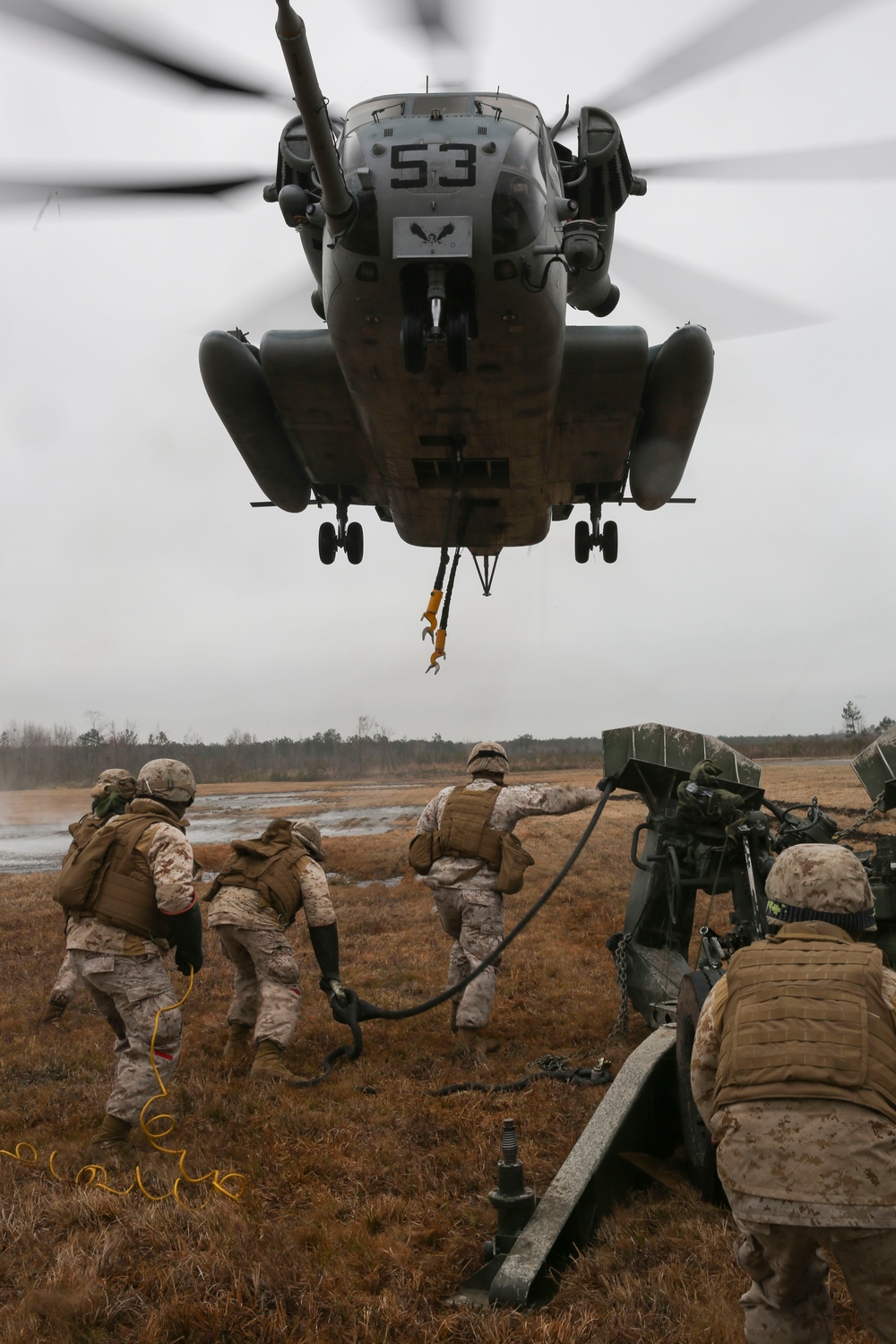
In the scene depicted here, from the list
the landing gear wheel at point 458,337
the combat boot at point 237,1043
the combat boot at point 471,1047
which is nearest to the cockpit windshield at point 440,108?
the landing gear wheel at point 458,337

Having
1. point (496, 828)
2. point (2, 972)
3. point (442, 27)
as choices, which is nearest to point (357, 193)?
point (442, 27)

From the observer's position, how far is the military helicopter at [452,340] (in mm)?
6133

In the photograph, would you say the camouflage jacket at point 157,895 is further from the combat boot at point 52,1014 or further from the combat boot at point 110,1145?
the combat boot at point 52,1014

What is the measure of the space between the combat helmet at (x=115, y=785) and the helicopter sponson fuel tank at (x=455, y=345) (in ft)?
11.1

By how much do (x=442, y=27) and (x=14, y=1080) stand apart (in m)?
6.88

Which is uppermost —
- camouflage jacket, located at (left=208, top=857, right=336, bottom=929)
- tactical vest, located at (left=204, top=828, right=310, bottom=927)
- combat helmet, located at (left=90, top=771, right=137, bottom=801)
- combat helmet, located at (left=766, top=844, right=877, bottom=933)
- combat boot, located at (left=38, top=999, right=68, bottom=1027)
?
combat helmet, located at (left=90, top=771, right=137, bottom=801)

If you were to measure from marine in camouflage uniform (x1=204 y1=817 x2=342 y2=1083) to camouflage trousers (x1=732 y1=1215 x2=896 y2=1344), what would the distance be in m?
3.77

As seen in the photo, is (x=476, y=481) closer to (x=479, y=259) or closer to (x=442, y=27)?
(x=479, y=259)

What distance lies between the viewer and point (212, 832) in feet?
84.4

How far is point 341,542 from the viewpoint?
33.3 ft

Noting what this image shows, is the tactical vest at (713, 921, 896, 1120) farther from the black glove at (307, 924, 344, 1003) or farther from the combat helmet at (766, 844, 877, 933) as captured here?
the black glove at (307, 924, 344, 1003)

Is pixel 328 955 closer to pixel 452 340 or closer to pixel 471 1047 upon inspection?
pixel 471 1047

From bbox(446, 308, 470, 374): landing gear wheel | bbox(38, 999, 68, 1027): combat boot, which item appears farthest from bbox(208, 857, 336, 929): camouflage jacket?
bbox(446, 308, 470, 374): landing gear wheel

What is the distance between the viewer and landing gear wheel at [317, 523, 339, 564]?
10.2 m
